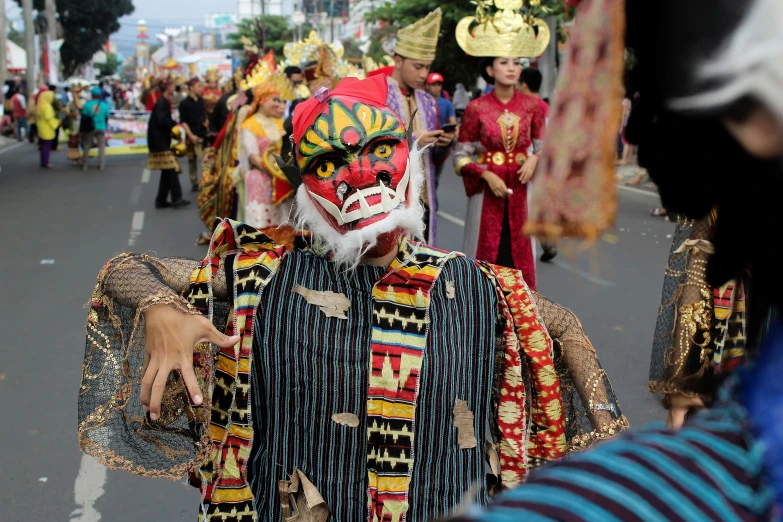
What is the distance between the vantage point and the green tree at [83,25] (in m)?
58.2

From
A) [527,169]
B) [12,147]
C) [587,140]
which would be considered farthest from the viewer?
[12,147]

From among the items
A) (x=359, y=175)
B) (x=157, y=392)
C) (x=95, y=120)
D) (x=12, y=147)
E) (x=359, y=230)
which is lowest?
(x=12, y=147)

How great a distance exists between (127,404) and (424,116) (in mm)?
4265

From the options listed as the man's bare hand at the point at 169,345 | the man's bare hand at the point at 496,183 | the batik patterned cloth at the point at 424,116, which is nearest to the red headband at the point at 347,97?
the man's bare hand at the point at 169,345

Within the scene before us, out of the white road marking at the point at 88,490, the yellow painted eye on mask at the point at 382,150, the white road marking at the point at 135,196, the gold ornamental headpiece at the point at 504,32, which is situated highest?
the gold ornamental headpiece at the point at 504,32

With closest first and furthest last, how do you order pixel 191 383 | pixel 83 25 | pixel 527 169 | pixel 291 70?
1. pixel 191 383
2. pixel 527 169
3. pixel 291 70
4. pixel 83 25

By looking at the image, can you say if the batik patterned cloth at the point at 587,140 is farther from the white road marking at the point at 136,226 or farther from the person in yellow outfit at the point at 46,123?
the person in yellow outfit at the point at 46,123

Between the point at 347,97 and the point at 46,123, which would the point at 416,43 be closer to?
the point at 347,97

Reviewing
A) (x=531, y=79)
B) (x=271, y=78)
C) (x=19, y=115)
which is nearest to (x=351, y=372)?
(x=271, y=78)

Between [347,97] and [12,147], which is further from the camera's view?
[12,147]

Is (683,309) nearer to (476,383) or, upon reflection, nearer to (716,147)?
(476,383)

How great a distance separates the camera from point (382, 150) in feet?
7.61

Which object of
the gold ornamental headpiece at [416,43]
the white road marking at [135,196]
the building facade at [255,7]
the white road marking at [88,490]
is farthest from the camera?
the building facade at [255,7]

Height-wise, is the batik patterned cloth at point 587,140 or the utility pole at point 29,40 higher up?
the batik patterned cloth at point 587,140
